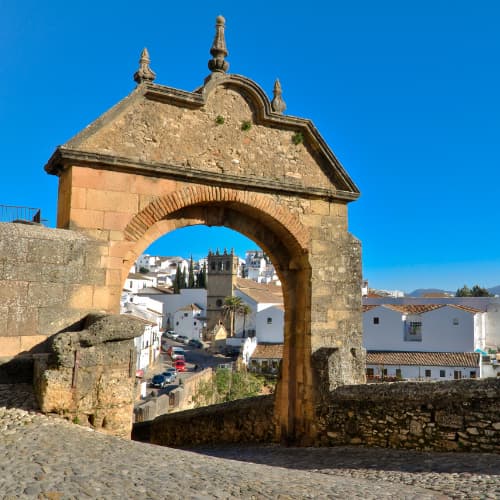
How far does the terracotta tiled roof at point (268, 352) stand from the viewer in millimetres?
43125

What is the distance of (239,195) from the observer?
838 cm

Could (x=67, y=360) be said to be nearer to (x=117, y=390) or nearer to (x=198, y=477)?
(x=117, y=390)

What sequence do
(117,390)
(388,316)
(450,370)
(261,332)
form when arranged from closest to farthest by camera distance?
1. (117,390)
2. (450,370)
3. (388,316)
4. (261,332)

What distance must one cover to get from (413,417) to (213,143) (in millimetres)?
4871

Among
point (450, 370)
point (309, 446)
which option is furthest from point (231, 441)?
point (450, 370)

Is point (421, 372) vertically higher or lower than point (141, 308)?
lower

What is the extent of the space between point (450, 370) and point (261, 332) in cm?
1976

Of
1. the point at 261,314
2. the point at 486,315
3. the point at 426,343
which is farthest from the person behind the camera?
the point at 261,314

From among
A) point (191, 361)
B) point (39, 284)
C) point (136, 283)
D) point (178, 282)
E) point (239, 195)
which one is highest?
point (178, 282)

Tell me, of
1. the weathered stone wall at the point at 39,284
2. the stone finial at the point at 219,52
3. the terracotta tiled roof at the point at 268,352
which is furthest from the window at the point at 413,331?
the weathered stone wall at the point at 39,284

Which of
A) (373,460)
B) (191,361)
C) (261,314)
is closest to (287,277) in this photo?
(373,460)

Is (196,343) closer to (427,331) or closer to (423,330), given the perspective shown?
(423,330)

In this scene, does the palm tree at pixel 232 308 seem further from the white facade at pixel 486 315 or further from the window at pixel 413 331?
the window at pixel 413 331

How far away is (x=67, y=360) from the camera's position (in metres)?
5.61
